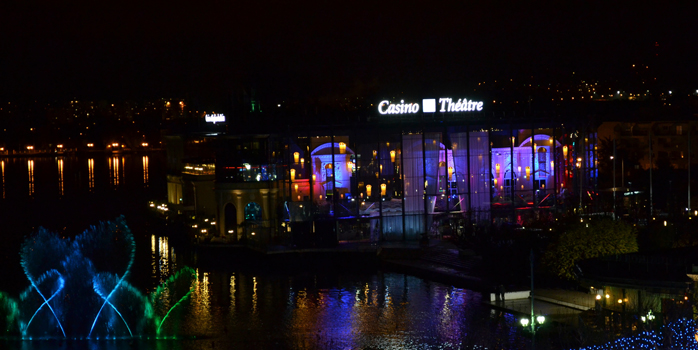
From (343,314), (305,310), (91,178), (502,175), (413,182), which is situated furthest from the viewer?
(91,178)

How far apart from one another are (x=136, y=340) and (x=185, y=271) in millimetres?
14812

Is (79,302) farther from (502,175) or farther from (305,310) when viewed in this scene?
(502,175)

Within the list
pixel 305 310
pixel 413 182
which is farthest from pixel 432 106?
pixel 305 310

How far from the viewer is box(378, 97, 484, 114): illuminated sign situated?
5000 cm

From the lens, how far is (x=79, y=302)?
29938mm

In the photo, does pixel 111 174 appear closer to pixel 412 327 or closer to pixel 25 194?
pixel 25 194

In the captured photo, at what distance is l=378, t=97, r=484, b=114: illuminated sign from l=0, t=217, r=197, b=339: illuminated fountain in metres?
21.5

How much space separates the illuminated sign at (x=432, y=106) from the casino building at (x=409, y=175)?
0.22ft

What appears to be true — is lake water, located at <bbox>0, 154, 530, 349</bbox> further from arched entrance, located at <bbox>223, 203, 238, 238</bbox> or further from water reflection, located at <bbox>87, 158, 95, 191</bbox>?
water reflection, located at <bbox>87, 158, 95, 191</bbox>

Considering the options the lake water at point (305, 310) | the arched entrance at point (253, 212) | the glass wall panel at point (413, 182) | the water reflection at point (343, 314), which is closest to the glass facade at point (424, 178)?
the glass wall panel at point (413, 182)

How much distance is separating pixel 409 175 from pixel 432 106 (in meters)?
4.87

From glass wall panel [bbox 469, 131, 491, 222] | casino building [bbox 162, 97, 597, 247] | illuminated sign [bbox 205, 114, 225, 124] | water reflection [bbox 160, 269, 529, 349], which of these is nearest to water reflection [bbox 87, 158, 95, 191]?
illuminated sign [bbox 205, 114, 225, 124]

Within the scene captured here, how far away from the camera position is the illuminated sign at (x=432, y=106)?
50000 millimetres

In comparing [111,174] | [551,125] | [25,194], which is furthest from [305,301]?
[111,174]
